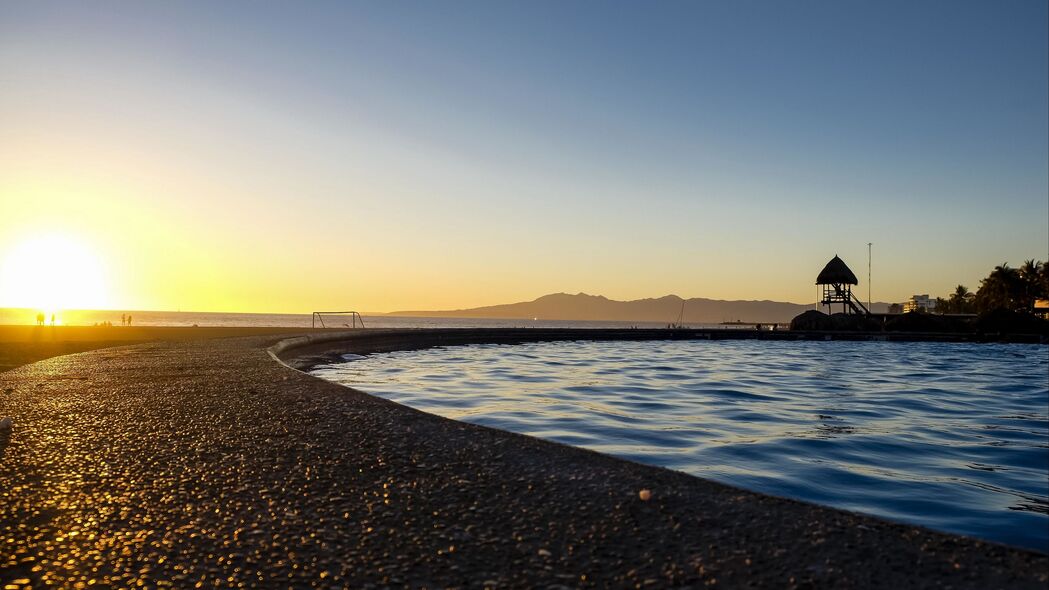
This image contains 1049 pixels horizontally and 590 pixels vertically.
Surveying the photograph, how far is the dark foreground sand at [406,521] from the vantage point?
2.60 m

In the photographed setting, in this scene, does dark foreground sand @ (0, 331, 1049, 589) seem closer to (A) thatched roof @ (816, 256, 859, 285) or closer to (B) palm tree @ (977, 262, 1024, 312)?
(A) thatched roof @ (816, 256, 859, 285)

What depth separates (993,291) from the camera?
76125 mm

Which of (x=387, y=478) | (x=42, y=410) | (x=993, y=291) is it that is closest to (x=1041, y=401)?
(x=387, y=478)

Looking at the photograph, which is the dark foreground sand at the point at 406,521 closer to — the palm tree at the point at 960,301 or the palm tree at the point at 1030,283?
the palm tree at the point at 1030,283

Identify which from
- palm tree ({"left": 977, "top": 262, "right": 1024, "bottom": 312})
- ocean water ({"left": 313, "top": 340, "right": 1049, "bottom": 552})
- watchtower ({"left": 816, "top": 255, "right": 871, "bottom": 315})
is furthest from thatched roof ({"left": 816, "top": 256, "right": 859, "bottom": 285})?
ocean water ({"left": 313, "top": 340, "right": 1049, "bottom": 552})

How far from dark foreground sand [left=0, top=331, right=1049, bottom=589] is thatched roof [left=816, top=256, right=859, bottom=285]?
200ft

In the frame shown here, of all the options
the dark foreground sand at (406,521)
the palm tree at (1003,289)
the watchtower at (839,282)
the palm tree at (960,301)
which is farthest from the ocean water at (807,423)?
the palm tree at (960,301)

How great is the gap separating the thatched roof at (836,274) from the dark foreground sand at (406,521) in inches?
2396

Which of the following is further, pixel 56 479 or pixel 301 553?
pixel 56 479

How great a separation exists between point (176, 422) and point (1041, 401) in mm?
15952

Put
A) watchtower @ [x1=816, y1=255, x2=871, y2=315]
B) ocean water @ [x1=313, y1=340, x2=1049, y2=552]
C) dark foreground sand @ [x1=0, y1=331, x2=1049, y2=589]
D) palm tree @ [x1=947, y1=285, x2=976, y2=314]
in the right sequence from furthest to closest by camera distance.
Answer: palm tree @ [x1=947, y1=285, x2=976, y2=314]
watchtower @ [x1=816, y1=255, x2=871, y2=315]
ocean water @ [x1=313, y1=340, x2=1049, y2=552]
dark foreground sand @ [x1=0, y1=331, x2=1049, y2=589]

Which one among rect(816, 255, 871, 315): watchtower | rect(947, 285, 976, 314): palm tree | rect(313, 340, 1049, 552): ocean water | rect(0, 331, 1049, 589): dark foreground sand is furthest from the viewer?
rect(947, 285, 976, 314): palm tree

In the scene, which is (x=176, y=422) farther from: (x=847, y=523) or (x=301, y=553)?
(x=847, y=523)

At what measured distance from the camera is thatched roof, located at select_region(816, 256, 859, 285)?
58969 mm
